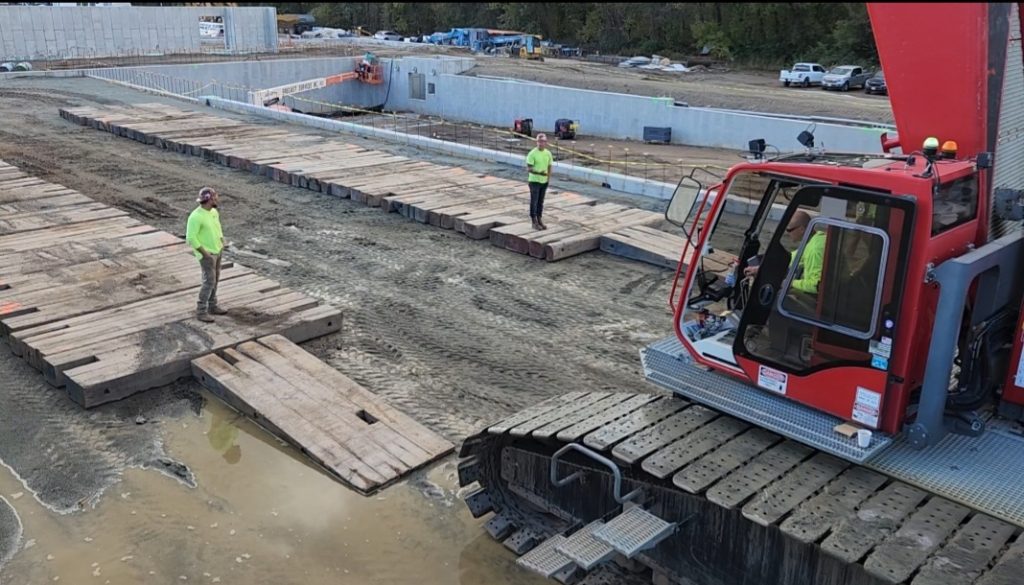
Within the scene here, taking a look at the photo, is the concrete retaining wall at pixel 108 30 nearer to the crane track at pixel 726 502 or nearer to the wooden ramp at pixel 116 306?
the wooden ramp at pixel 116 306

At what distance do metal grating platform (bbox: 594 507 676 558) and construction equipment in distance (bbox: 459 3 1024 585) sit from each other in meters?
0.01

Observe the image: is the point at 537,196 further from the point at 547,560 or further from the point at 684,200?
the point at 547,560

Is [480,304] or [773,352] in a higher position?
[773,352]

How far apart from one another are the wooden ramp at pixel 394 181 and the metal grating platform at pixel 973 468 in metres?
7.68

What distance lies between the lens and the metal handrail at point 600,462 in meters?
5.00

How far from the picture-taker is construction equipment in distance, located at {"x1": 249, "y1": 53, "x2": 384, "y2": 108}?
3500cm

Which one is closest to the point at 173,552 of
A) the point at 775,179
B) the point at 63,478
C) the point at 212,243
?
the point at 63,478

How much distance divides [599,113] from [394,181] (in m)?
18.6

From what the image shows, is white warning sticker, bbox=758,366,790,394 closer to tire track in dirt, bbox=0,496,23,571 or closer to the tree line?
tire track in dirt, bbox=0,496,23,571

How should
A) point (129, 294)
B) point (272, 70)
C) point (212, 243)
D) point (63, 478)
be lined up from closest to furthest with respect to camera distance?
point (63, 478)
point (212, 243)
point (129, 294)
point (272, 70)

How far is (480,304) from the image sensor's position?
415 inches

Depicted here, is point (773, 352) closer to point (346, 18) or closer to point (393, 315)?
point (393, 315)

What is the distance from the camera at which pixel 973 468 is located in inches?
180

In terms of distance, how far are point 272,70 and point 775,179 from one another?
37677mm
